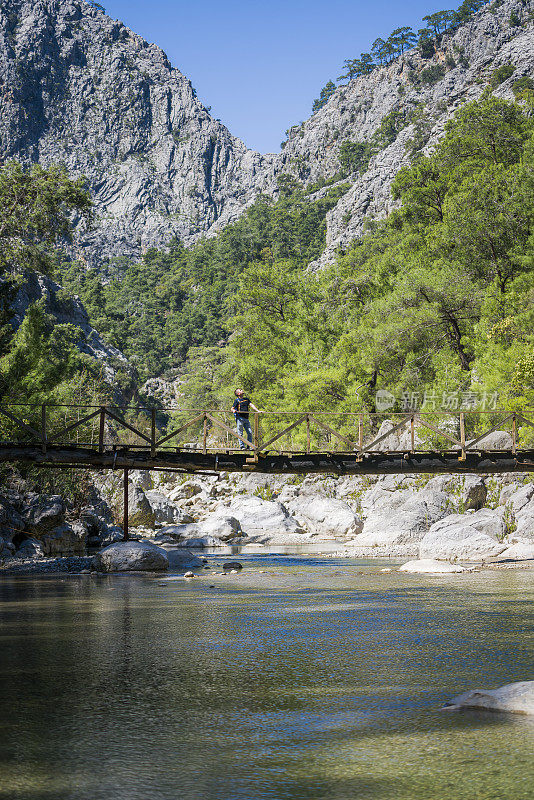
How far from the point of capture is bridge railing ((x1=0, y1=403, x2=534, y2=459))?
1917 cm

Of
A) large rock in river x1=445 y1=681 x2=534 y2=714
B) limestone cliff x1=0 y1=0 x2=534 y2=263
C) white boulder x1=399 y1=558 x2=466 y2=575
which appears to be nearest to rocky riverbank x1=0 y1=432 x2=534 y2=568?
white boulder x1=399 y1=558 x2=466 y2=575

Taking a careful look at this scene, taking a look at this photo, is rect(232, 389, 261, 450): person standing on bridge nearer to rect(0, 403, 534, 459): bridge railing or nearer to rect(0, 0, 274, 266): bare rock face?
rect(0, 403, 534, 459): bridge railing

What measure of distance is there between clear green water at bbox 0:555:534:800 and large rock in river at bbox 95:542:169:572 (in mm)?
6014

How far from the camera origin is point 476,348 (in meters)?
A: 38.9

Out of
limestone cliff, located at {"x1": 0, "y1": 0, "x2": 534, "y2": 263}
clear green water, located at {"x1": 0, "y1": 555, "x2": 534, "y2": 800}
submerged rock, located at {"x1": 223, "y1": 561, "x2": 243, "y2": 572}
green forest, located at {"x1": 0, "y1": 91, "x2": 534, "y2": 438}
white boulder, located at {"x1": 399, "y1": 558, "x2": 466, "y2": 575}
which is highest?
limestone cliff, located at {"x1": 0, "y1": 0, "x2": 534, "y2": 263}

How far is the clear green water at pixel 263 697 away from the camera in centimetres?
487

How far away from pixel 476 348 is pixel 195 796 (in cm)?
3661

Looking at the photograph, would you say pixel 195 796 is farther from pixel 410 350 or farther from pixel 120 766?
pixel 410 350

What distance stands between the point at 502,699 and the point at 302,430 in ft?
160

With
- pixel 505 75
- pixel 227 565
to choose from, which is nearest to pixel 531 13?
pixel 505 75

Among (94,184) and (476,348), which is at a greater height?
(94,184)

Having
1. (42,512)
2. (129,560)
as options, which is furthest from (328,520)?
(129,560)

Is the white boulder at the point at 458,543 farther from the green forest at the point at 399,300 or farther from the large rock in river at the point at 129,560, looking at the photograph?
the green forest at the point at 399,300

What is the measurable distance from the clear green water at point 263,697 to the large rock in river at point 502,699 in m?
0.14
